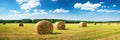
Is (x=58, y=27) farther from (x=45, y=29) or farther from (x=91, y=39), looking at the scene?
(x=91, y=39)

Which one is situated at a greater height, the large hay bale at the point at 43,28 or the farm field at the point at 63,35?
the large hay bale at the point at 43,28

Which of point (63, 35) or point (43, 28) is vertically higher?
point (43, 28)

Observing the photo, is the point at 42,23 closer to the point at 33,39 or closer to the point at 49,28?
the point at 49,28

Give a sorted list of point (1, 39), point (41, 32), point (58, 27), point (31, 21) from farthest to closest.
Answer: point (31, 21)
point (58, 27)
point (41, 32)
point (1, 39)

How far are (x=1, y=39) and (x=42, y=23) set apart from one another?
9.75 m

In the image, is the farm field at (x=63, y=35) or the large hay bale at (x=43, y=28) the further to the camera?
the large hay bale at (x=43, y=28)

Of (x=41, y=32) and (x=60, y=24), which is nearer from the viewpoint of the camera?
(x=41, y=32)

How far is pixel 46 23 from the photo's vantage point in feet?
98.1

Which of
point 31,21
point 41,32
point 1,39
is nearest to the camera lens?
point 1,39

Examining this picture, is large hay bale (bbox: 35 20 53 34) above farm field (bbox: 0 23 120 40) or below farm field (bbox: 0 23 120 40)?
above

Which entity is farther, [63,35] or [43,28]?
[43,28]

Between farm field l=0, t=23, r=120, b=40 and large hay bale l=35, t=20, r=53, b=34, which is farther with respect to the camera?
large hay bale l=35, t=20, r=53, b=34

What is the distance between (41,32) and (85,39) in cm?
949

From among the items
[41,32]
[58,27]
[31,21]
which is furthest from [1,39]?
[31,21]
